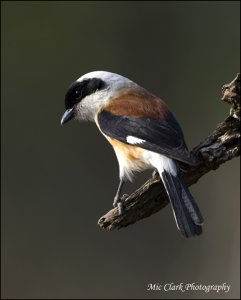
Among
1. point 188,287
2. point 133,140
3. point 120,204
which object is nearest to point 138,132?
point 133,140

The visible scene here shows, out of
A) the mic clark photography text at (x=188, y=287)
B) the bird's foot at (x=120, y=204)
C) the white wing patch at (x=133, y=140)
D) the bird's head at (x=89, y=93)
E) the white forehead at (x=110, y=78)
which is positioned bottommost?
the mic clark photography text at (x=188, y=287)

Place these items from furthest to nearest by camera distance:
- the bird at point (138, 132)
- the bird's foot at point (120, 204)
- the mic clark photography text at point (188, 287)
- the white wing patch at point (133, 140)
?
the mic clark photography text at point (188, 287), the white wing patch at point (133, 140), the bird's foot at point (120, 204), the bird at point (138, 132)

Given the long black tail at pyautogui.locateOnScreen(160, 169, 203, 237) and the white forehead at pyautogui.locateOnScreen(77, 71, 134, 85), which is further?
the white forehead at pyautogui.locateOnScreen(77, 71, 134, 85)

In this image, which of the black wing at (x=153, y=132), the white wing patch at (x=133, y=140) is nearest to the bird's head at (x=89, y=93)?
the black wing at (x=153, y=132)

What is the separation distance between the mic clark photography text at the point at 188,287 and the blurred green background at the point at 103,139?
7 centimetres

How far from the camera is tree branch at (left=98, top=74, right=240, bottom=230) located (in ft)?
11.9

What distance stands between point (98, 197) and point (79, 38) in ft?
8.72

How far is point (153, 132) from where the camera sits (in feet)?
13.3

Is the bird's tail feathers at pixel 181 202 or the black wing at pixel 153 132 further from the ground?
the black wing at pixel 153 132

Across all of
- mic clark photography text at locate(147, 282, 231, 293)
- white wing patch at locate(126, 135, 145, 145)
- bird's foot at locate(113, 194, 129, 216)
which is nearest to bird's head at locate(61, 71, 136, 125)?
white wing patch at locate(126, 135, 145, 145)

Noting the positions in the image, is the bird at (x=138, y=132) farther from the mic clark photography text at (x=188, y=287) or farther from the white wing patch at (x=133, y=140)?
the mic clark photography text at (x=188, y=287)

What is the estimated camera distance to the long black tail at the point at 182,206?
12.2ft

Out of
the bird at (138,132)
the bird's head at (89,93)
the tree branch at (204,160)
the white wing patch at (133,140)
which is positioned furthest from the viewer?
the bird's head at (89,93)

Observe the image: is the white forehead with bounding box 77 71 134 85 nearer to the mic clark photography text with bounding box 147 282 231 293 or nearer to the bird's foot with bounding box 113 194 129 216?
the bird's foot with bounding box 113 194 129 216
